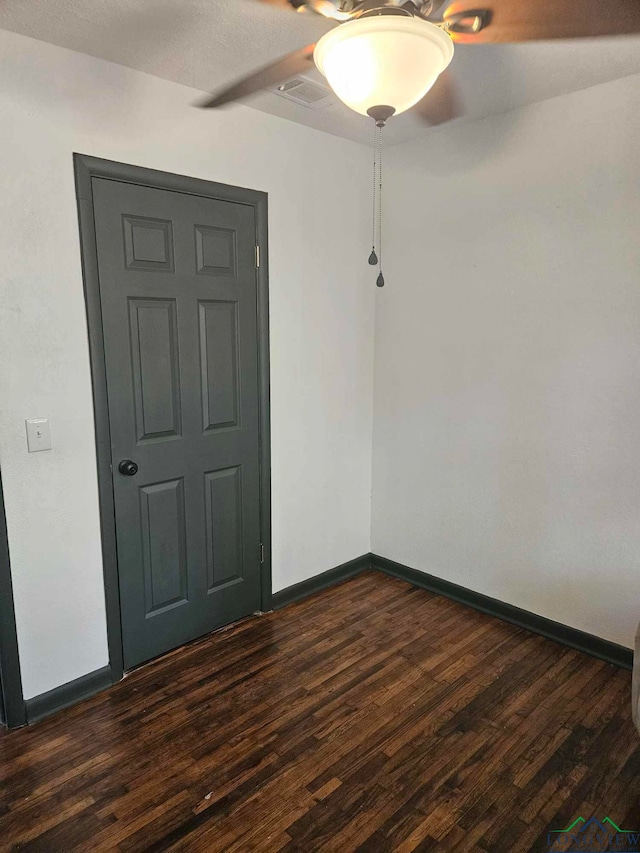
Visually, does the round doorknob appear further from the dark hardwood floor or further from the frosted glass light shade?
the frosted glass light shade

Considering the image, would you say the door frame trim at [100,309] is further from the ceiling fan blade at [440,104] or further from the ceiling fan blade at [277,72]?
the ceiling fan blade at [440,104]

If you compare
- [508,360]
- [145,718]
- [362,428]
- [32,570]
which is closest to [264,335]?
[362,428]

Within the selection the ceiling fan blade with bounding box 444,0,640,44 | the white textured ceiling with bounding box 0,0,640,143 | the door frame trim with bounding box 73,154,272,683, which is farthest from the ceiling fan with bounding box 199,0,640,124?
the door frame trim with bounding box 73,154,272,683

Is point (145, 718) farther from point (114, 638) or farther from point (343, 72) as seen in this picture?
point (343, 72)

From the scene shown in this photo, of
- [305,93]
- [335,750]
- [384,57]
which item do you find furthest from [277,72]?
[335,750]

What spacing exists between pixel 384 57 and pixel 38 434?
5.65ft

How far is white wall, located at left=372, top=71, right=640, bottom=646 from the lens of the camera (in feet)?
7.95

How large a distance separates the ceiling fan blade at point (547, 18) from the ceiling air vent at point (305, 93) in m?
0.92

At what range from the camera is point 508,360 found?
Answer: 9.16 ft

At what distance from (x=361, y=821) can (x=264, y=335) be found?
2.03 m

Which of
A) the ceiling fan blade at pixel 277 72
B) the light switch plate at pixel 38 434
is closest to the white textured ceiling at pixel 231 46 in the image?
the ceiling fan blade at pixel 277 72

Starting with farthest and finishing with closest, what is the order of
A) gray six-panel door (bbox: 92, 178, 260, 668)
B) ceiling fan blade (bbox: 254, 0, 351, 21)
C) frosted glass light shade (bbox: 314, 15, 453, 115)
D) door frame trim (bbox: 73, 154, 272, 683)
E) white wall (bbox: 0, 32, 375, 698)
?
1. gray six-panel door (bbox: 92, 178, 260, 668)
2. door frame trim (bbox: 73, 154, 272, 683)
3. white wall (bbox: 0, 32, 375, 698)
4. ceiling fan blade (bbox: 254, 0, 351, 21)
5. frosted glass light shade (bbox: 314, 15, 453, 115)

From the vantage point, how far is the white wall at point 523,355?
2422 mm

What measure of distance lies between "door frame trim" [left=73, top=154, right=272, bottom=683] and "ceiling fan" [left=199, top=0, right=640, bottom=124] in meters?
0.71
